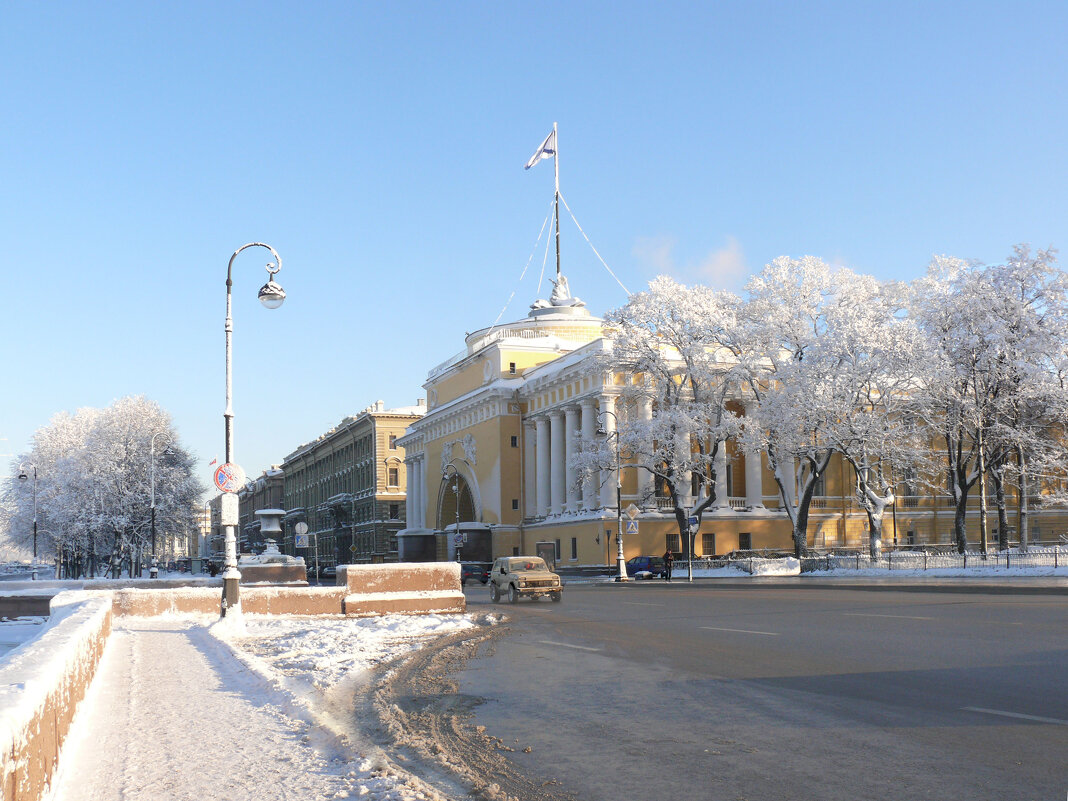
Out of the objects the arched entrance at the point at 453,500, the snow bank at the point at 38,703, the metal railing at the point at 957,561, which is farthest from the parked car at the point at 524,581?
the arched entrance at the point at 453,500

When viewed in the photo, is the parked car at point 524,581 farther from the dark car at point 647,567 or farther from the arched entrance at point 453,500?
the arched entrance at point 453,500

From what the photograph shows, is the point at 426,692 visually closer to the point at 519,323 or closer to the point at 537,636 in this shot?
the point at 537,636

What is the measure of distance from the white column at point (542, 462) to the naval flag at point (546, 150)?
19063mm

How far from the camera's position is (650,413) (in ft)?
209

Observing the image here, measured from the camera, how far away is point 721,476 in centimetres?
6475

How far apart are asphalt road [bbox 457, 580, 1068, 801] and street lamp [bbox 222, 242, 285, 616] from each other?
5.85 meters

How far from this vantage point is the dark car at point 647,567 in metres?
54.8

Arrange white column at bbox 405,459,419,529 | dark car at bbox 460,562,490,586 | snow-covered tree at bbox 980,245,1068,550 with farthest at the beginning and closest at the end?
white column at bbox 405,459,419,529 < dark car at bbox 460,562,490,586 < snow-covered tree at bbox 980,245,1068,550

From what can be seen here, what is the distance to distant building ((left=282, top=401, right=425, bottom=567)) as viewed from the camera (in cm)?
10862

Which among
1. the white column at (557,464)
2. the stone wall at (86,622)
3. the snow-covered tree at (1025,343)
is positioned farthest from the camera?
the white column at (557,464)

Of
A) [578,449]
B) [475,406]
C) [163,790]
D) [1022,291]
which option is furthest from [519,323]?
[163,790]

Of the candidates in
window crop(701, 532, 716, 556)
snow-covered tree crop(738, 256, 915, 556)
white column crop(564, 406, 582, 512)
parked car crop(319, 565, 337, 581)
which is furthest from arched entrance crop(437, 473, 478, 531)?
snow-covered tree crop(738, 256, 915, 556)

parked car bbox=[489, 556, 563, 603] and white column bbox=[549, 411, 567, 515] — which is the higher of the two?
white column bbox=[549, 411, 567, 515]

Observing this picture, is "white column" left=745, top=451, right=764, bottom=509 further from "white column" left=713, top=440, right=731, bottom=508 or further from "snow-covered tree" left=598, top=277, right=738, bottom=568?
"snow-covered tree" left=598, top=277, right=738, bottom=568
